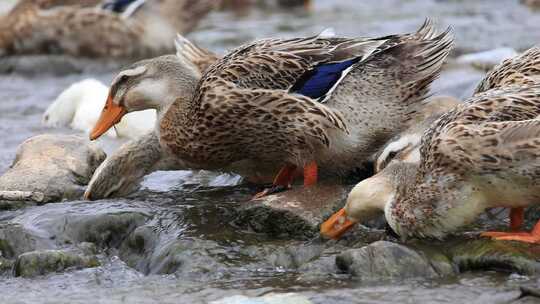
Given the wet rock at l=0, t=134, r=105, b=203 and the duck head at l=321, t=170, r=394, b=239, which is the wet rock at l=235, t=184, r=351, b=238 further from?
the wet rock at l=0, t=134, r=105, b=203

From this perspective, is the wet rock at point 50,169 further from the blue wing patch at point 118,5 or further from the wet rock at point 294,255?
the blue wing patch at point 118,5

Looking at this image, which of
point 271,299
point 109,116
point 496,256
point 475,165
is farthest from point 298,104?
point 271,299

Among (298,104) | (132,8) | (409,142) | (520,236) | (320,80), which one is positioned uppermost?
(320,80)

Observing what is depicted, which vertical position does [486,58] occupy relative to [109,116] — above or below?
below

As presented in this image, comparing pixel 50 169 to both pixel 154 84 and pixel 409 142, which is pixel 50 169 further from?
pixel 409 142

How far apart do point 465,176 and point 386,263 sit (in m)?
0.61

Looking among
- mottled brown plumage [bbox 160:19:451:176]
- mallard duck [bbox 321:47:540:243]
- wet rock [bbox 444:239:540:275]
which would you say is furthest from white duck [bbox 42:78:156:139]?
wet rock [bbox 444:239:540:275]

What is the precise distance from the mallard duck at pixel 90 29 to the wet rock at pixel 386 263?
869 cm

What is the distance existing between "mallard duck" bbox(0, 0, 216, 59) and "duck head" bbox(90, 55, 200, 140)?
21.4ft

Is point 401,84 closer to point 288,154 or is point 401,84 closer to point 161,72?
point 288,154

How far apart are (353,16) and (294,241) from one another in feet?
35.6

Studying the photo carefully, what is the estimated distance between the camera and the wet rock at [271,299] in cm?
571

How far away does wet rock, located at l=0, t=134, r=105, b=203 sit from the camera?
25.6 ft

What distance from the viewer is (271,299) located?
226 inches
